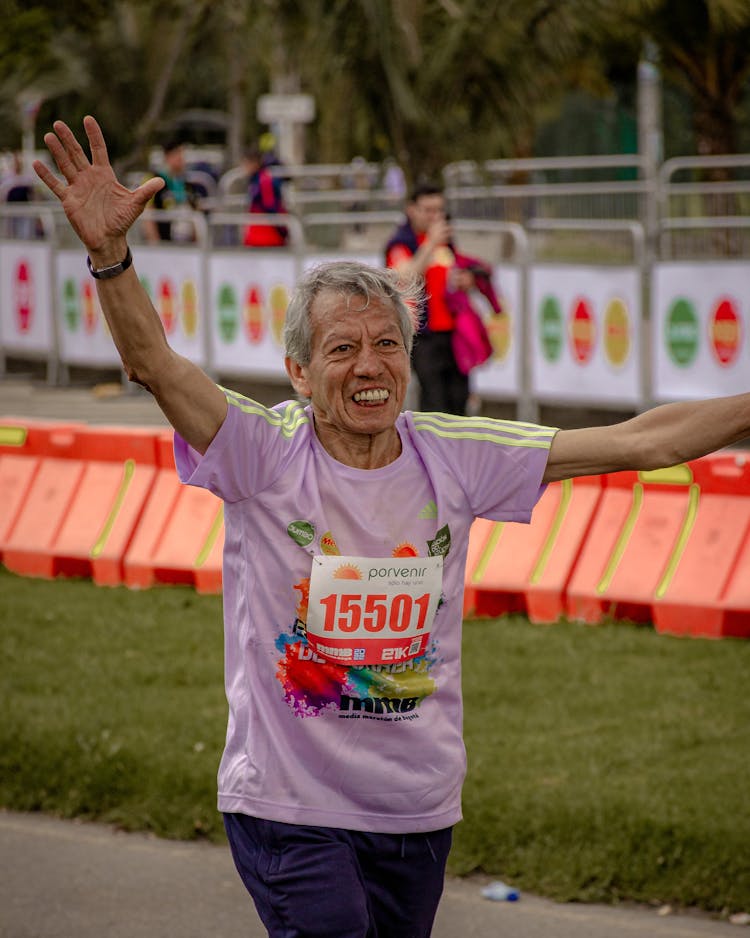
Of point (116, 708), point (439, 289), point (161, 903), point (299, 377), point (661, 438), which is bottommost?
Result: point (161, 903)

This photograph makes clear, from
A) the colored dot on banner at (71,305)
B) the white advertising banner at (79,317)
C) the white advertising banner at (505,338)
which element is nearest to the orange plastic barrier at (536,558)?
the white advertising banner at (505,338)

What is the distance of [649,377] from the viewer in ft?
43.7

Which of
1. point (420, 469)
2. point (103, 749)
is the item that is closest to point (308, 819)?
point (420, 469)

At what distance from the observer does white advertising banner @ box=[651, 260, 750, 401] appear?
1264cm

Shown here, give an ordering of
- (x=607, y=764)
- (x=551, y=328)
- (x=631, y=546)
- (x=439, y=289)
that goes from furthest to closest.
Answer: (x=551, y=328), (x=439, y=289), (x=631, y=546), (x=607, y=764)

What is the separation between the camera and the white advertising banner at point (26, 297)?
58.5ft

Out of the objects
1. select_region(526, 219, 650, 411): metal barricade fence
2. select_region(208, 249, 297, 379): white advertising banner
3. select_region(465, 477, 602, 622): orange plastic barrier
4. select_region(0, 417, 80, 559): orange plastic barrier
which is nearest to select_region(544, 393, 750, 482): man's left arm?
select_region(465, 477, 602, 622): orange plastic barrier

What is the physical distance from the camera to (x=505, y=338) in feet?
46.3

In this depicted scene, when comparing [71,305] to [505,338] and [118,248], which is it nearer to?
[505,338]

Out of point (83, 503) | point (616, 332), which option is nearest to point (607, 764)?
point (83, 503)

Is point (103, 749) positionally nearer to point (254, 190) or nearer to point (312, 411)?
point (312, 411)

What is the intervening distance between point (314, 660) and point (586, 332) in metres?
10.5

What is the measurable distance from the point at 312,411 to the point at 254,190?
15287 mm

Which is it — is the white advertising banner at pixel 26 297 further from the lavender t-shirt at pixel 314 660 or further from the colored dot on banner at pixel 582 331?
the lavender t-shirt at pixel 314 660
